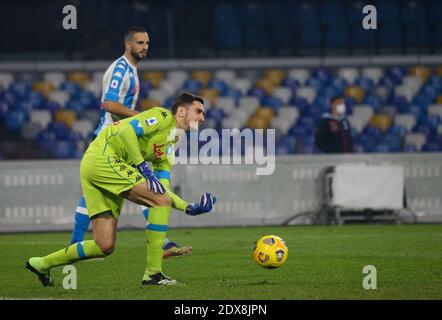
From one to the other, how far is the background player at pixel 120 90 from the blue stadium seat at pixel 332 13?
12218 millimetres

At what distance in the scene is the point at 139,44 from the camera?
10.8m

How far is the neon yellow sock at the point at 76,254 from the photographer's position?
852cm

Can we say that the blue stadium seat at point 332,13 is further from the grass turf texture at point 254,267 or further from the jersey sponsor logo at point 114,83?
the jersey sponsor logo at point 114,83

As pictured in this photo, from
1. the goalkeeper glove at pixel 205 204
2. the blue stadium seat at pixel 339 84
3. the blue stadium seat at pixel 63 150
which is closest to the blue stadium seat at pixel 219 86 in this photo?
the blue stadium seat at pixel 339 84

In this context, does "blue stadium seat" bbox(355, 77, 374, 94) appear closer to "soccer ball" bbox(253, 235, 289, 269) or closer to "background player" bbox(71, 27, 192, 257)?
"background player" bbox(71, 27, 192, 257)

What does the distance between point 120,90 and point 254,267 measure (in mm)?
2305

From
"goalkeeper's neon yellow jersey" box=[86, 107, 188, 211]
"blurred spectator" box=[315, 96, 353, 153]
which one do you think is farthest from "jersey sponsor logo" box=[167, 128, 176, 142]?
"blurred spectator" box=[315, 96, 353, 153]

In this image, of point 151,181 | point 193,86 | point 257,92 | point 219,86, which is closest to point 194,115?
point 151,181

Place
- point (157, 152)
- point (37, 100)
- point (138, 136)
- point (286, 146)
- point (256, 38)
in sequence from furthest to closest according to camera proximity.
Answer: point (256, 38)
point (37, 100)
point (286, 146)
point (157, 152)
point (138, 136)

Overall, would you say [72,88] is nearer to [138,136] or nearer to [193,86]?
[193,86]

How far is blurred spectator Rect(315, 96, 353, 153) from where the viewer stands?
55.3 feet

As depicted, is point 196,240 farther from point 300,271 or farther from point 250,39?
point 250,39

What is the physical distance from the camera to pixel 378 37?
22.5m
